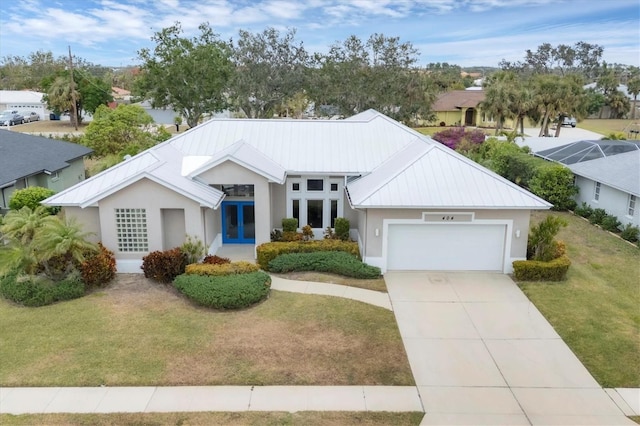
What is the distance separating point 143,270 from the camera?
18.8 meters

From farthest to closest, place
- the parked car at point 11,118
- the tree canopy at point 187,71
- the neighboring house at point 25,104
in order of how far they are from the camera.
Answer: the neighboring house at point 25,104 → the parked car at point 11,118 → the tree canopy at point 187,71

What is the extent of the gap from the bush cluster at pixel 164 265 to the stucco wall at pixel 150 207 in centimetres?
94

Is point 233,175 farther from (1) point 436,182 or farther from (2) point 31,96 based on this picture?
(2) point 31,96

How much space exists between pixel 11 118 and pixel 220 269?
202 ft

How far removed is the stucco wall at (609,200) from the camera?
24.2 m

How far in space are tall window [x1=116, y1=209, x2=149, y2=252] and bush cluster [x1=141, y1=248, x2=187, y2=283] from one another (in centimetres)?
107

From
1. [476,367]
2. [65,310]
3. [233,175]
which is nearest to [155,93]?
[233,175]

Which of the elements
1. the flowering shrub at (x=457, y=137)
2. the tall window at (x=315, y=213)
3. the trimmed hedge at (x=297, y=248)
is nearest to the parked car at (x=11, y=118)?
the flowering shrub at (x=457, y=137)

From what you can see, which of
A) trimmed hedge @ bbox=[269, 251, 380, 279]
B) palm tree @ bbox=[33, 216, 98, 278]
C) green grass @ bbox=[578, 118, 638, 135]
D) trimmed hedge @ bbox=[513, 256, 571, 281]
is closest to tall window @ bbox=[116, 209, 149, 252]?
palm tree @ bbox=[33, 216, 98, 278]

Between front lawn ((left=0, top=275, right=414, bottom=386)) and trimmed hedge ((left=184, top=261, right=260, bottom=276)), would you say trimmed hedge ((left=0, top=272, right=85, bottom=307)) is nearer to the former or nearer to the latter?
front lawn ((left=0, top=275, right=414, bottom=386))

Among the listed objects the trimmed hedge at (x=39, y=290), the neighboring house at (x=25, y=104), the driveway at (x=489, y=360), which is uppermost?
the neighboring house at (x=25, y=104)

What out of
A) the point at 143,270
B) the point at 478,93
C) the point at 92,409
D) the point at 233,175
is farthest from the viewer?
the point at 478,93

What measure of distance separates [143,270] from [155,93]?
3498cm

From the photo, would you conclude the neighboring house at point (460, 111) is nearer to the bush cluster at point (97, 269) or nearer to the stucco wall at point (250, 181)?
the stucco wall at point (250, 181)
